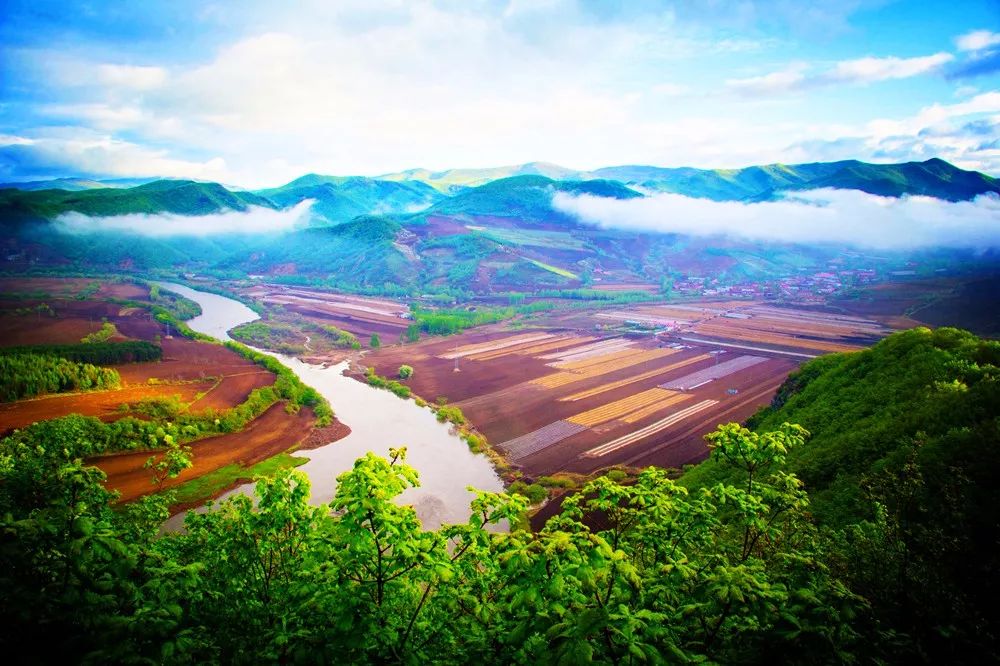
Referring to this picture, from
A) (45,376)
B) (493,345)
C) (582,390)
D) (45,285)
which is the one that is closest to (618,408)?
(582,390)

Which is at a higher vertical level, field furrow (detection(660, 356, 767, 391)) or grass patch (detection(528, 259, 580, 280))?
grass patch (detection(528, 259, 580, 280))

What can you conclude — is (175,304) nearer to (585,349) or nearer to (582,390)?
(585,349)

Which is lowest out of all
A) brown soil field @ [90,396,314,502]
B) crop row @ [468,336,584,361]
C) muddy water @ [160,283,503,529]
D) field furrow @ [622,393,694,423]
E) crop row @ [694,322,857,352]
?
muddy water @ [160,283,503,529]

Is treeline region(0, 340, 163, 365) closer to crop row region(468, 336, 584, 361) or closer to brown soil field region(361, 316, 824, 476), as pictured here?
brown soil field region(361, 316, 824, 476)

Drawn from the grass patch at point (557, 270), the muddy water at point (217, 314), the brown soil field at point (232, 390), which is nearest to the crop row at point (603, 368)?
the brown soil field at point (232, 390)

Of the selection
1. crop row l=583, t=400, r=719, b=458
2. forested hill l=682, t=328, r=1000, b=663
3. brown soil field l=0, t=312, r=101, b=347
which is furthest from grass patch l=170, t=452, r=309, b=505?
brown soil field l=0, t=312, r=101, b=347

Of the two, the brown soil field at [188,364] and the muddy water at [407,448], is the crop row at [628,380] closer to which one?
the muddy water at [407,448]
